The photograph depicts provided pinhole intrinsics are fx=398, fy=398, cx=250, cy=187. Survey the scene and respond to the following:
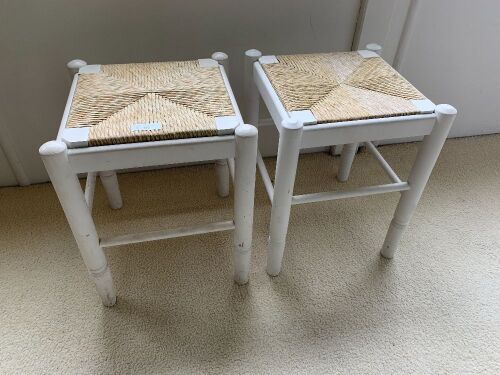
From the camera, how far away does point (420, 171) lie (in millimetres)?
763

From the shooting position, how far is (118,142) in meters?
0.60

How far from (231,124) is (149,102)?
0.16m

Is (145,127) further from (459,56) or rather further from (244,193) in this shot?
(459,56)

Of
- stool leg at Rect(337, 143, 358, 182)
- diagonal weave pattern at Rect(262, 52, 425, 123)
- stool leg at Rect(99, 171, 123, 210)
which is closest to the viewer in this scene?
diagonal weave pattern at Rect(262, 52, 425, 123)

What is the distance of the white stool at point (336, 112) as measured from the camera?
67cm

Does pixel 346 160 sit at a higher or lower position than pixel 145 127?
lower

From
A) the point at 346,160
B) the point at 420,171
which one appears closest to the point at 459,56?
the point at 346,160

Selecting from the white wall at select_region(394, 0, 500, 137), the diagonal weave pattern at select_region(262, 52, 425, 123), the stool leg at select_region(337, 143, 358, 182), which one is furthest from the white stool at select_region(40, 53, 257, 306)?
the white wall at select_region(394, 0, 500, 137)

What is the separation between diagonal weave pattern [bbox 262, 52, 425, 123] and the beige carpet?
381mm

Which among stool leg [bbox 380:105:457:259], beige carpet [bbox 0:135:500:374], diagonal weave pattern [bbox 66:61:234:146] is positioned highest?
diagonal weave pattern [bbox 66:61:234:146]

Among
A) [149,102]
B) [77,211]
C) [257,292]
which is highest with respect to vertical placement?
[149,102]

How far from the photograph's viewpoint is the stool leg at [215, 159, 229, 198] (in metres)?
0.99

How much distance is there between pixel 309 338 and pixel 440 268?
1.20ft

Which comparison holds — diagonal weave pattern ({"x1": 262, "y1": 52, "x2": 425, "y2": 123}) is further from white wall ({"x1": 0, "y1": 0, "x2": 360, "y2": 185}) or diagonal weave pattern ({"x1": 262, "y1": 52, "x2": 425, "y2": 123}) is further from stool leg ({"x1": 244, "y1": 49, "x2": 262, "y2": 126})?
white wall ({"x1": 0, "y1": 0, "x2": 360, "y2": 185})
